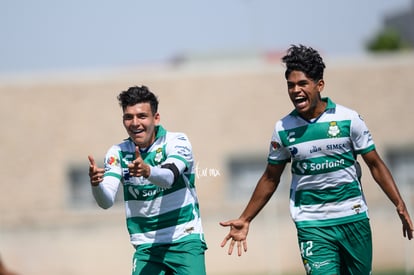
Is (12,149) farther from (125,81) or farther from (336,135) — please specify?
(336,135)

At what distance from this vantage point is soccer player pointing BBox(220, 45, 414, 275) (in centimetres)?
820

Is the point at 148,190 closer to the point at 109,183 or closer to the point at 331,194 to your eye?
the point at 109,183

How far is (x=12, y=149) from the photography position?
2986 cm

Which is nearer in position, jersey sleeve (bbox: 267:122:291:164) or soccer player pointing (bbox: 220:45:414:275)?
soccer player pointing (bbox: 220:45:414:275)

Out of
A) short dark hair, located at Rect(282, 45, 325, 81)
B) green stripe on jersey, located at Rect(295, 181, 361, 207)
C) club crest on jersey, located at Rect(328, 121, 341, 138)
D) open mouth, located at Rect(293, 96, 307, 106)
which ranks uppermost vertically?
short dark hair, located at Rect(282, 45, 325, 81)

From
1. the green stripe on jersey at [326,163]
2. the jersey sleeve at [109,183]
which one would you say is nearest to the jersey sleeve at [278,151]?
the green stripe on jersey at [326,163]

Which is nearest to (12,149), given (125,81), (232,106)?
(125,81)

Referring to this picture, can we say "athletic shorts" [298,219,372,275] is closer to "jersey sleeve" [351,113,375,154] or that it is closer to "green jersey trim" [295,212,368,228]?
"green jersey trim" [295,212,368,228]

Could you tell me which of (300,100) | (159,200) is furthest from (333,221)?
(159,200)

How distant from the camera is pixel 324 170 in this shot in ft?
26.9

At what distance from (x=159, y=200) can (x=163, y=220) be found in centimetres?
17

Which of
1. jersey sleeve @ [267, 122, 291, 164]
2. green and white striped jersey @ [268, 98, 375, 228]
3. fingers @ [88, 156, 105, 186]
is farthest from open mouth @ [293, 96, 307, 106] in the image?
fingers @ [88, 156, 105, 186]

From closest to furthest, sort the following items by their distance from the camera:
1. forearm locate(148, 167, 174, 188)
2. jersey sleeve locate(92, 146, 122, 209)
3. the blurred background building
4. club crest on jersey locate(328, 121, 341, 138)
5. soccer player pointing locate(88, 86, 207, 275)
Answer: forearm locate(148, 167, 174, 188)
jersey sleeve locate(92, 146, 122, 209)
club crest on jersey locate(328, 121, 341, 138)
soccer player pointing locate(88, 86, 207, 275)
the blurred background building

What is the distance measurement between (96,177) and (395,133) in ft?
77.4
